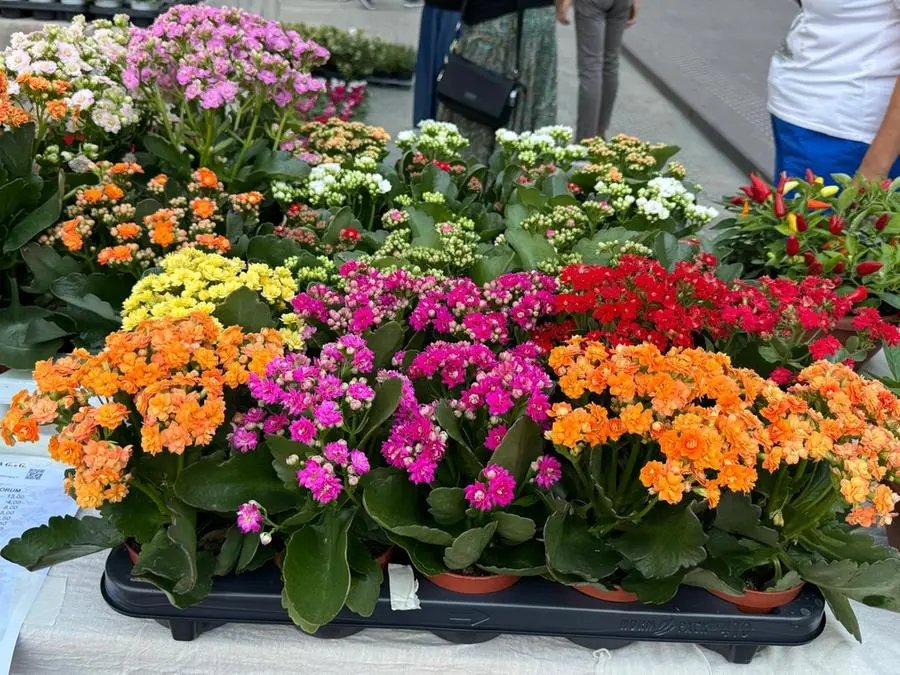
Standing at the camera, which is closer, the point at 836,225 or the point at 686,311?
the point at 686,311

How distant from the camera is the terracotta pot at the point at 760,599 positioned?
0.96 metres

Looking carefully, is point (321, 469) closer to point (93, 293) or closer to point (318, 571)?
point (318, 571)

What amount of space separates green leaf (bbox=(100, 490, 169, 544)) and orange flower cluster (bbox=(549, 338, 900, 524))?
52 centimetres

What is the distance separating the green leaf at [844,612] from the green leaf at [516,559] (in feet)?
1.22

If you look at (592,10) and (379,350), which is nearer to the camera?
(379,350)

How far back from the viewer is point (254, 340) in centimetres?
100

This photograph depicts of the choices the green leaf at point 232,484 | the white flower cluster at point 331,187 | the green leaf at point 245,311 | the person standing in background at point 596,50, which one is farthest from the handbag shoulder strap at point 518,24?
the green leaf at point 232,484

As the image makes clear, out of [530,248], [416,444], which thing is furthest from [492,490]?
[530,248]

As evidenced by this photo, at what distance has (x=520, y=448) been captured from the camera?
950 mm

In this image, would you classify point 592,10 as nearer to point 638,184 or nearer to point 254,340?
point 638,184

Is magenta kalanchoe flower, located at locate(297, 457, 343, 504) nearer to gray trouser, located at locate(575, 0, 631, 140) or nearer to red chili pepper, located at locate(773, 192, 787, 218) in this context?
red chili pepper, located at locate(773, 192, 787, 218)

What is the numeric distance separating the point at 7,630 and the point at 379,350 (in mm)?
604

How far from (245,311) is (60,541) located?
1.26ft

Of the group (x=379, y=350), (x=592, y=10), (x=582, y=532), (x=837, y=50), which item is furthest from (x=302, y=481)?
(x=592, y=10)
